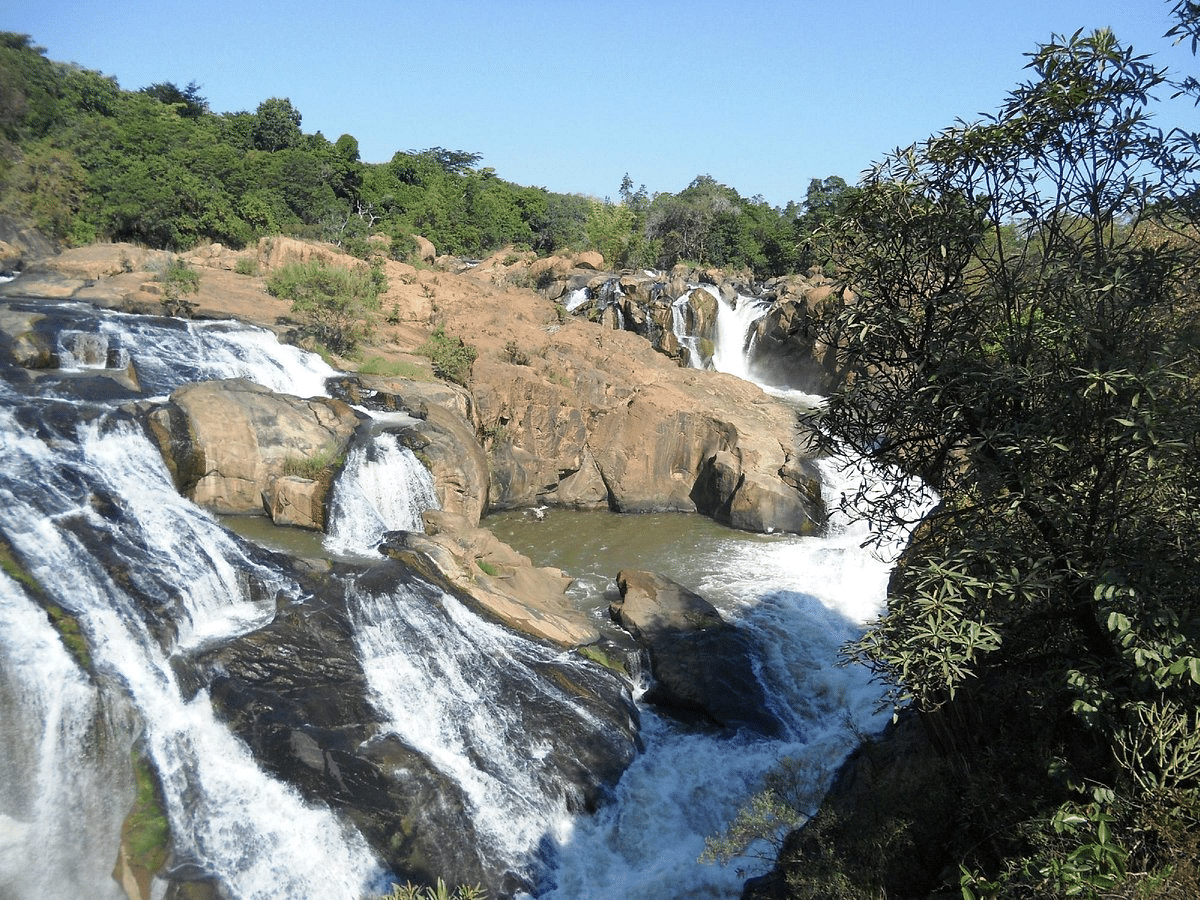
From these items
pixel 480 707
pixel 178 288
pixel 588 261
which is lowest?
pixel 480 707

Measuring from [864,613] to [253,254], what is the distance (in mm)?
19082

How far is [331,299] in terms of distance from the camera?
18.5 m

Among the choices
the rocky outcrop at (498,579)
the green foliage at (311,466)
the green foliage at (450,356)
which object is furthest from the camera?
the green foliage at (450,356)

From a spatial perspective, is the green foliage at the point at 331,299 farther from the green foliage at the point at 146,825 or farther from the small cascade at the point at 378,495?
the green foliage at the point at 146,825

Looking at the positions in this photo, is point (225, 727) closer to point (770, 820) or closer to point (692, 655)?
point (770, 820)

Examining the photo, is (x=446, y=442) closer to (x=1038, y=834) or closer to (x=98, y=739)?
(x=98, y=739)

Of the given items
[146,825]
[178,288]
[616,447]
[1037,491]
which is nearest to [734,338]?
[616,447]

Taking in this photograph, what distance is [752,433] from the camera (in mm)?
18719

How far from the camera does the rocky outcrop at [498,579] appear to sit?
11.2m

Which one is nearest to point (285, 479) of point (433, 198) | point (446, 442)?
point (446, 442)

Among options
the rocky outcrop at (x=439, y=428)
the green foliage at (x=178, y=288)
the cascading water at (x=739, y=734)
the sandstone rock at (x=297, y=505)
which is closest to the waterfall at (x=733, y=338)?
the cascading water at (x=739, y=734)

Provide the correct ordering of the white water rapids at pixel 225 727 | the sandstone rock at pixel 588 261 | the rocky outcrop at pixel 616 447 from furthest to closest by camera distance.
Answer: the sandstone rock at pixel 588 261, the rocky outcrop at pixel 616 447, the white water rapids at pixel 225 727

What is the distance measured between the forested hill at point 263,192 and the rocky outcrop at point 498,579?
21.2 ft

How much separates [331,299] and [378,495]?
6.63 metres
